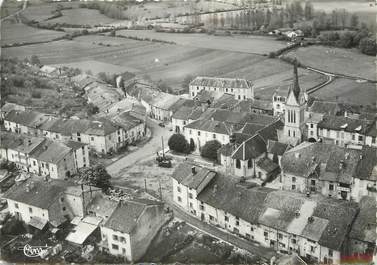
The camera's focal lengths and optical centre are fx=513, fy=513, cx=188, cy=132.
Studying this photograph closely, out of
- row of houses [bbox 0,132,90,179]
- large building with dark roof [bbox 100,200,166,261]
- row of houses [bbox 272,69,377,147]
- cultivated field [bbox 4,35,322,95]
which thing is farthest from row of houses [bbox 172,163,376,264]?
cultivated field [bbox 4,35,322,95]

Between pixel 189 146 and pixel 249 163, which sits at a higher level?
pixel 249 163

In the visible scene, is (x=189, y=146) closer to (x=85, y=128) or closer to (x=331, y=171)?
(x=85, y=128)

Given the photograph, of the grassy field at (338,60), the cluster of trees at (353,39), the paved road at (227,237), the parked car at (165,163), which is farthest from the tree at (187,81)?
the paved road at (227,237)

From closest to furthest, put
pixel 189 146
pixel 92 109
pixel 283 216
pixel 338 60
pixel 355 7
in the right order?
1. pixel 283 216
2. pixel 189 146
3. pixel 355 7
4. pixel 92 109
5. pixel 338 60

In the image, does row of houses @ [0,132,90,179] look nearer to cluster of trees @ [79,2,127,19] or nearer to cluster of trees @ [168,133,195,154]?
cluster of trees @ [168,133,195,154]

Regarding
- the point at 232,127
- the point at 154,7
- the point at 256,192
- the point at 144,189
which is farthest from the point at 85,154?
the point at 154,7

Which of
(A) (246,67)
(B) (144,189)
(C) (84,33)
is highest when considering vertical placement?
(C) (84,33)

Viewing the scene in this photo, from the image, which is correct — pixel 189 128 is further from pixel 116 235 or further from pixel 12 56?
pixel 12 56

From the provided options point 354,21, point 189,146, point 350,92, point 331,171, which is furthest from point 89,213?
point 354,21
